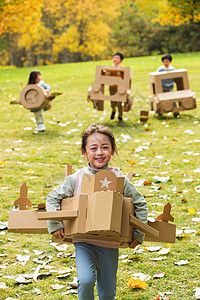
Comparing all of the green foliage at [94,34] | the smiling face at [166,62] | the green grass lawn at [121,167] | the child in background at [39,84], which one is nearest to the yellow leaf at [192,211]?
the green grass lawn at [121,167]

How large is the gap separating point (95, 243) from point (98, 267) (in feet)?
0.46

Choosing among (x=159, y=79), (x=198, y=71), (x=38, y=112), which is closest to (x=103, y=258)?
(x=38, y=112)

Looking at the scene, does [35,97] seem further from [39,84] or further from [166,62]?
[166,62]

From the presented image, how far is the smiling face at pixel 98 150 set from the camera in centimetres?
267

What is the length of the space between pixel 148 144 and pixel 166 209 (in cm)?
518

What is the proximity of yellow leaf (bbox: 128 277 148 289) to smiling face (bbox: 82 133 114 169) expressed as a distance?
3.22 ft

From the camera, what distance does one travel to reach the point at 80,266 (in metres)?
2.52

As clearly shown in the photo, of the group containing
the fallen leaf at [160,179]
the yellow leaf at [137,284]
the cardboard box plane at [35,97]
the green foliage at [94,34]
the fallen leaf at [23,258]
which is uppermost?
the green foliage at [94,34]

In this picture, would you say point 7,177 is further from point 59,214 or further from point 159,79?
point 159,79

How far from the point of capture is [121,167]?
650cm

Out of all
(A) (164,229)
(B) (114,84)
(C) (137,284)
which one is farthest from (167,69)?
(A) (164,229)

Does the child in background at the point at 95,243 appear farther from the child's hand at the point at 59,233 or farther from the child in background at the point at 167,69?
the child in background at the point at 167,69

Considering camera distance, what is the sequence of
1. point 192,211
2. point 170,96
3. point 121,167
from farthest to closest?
point 170,96, point 121,167, point 192,211

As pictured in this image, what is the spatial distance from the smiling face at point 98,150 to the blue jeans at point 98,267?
1.45ft
